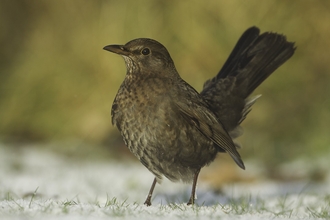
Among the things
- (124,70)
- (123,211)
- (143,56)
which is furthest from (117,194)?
(124,70)

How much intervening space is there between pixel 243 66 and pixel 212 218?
2228 millimetres

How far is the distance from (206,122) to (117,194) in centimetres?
176

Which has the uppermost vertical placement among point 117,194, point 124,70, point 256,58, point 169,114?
point 256,58

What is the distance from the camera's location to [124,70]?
29.6 feet

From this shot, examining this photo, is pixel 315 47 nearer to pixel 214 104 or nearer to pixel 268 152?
pixel 268 152

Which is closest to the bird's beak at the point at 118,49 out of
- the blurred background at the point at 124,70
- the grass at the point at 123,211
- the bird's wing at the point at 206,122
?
the bird's wing at the point at 206,122

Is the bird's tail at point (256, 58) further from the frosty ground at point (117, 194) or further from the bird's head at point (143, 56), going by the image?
the frosty ground at point (117, 194)

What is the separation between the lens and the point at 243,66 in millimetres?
5793

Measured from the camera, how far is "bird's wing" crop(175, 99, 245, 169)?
485 cm

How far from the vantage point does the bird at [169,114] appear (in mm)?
4676

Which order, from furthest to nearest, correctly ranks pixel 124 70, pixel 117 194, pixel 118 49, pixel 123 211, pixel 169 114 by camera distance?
pixel 124 70
pixel 117 194
pixel 118 49
pixel 169 114
pixel 123 211

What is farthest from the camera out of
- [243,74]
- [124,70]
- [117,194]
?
[124,70]

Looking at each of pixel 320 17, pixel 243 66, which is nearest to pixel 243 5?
pixel 320 17

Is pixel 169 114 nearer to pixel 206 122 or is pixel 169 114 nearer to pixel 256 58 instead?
pixel 206 122
